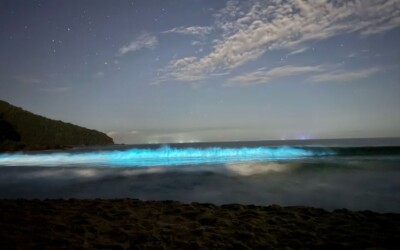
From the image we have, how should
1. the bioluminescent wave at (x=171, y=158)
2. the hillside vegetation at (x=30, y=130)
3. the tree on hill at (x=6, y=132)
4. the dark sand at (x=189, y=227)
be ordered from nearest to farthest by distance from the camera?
the dark sand at (x=189, y=227), the bioluminescent wave at (x=171, y=158), the tree on hill at (x=6, y=132), the hillside vegetation at (x=30, y=130)

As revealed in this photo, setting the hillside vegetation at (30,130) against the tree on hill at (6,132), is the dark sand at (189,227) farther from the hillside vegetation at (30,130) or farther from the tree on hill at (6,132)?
the tree on hill at (6,132)

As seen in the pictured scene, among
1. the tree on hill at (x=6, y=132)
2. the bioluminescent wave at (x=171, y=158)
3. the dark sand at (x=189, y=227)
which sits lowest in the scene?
the bioluminescent wave at (x=171, y=158)

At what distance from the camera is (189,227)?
5.44 m

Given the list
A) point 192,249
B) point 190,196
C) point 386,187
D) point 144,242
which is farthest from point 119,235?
point 386,187

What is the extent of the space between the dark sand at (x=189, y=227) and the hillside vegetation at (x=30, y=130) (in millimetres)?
65811

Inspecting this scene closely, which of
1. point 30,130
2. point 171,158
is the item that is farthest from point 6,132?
point 171,158

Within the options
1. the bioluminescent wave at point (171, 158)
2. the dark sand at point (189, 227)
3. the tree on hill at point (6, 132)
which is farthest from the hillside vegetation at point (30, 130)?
the dark sand at point (189, 227)

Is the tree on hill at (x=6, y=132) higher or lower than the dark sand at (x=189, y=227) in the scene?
higher

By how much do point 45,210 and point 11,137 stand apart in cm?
7710

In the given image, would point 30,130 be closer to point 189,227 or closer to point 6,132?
point 6,132

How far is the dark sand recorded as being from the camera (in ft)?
14.5

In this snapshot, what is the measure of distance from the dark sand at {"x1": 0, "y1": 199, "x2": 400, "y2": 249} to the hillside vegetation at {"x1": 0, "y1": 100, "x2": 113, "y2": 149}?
65811 millimetres

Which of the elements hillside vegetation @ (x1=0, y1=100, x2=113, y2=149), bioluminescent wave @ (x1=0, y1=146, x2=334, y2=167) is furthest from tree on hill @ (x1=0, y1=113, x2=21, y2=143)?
bioluminescent wave @ (x1=0, y1=146, x2=334, y2=167)

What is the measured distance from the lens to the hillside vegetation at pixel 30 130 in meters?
69.4
